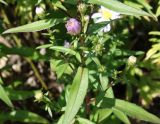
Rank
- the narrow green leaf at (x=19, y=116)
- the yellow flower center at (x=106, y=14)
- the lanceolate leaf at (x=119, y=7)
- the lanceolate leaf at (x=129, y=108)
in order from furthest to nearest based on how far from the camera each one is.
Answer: the yellow flower center at (x=106, y=14) < the narrow green leaf at (x=19, y=116) < the lanceolate leaf at (x=129, y=108) < the lanceolate leaf at (x=119, y=7)

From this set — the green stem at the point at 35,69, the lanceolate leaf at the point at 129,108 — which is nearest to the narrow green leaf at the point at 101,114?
the lanceolate leaf at the point at 129,108

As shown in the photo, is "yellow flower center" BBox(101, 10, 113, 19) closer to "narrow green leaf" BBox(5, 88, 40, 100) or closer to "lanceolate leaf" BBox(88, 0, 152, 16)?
"narrow green leaf" BBox(5, 88, 40, 100)

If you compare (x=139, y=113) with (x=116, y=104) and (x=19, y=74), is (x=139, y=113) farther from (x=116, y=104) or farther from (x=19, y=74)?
(x=19, y=74)

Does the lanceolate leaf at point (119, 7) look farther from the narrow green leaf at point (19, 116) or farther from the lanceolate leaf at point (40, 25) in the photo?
the narrow green leaf at point (19, 116)

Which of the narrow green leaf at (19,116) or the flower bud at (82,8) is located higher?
the flower bud at (82,8)

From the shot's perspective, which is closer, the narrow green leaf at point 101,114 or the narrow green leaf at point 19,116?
the narrow green leaf at point 101,114

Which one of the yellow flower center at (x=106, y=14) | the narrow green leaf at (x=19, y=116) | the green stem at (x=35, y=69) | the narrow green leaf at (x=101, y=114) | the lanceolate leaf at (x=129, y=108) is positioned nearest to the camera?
the lanceolate leaf at (x=129, y=108)

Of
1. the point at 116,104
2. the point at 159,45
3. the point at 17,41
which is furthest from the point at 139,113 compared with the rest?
the point at 17,41
